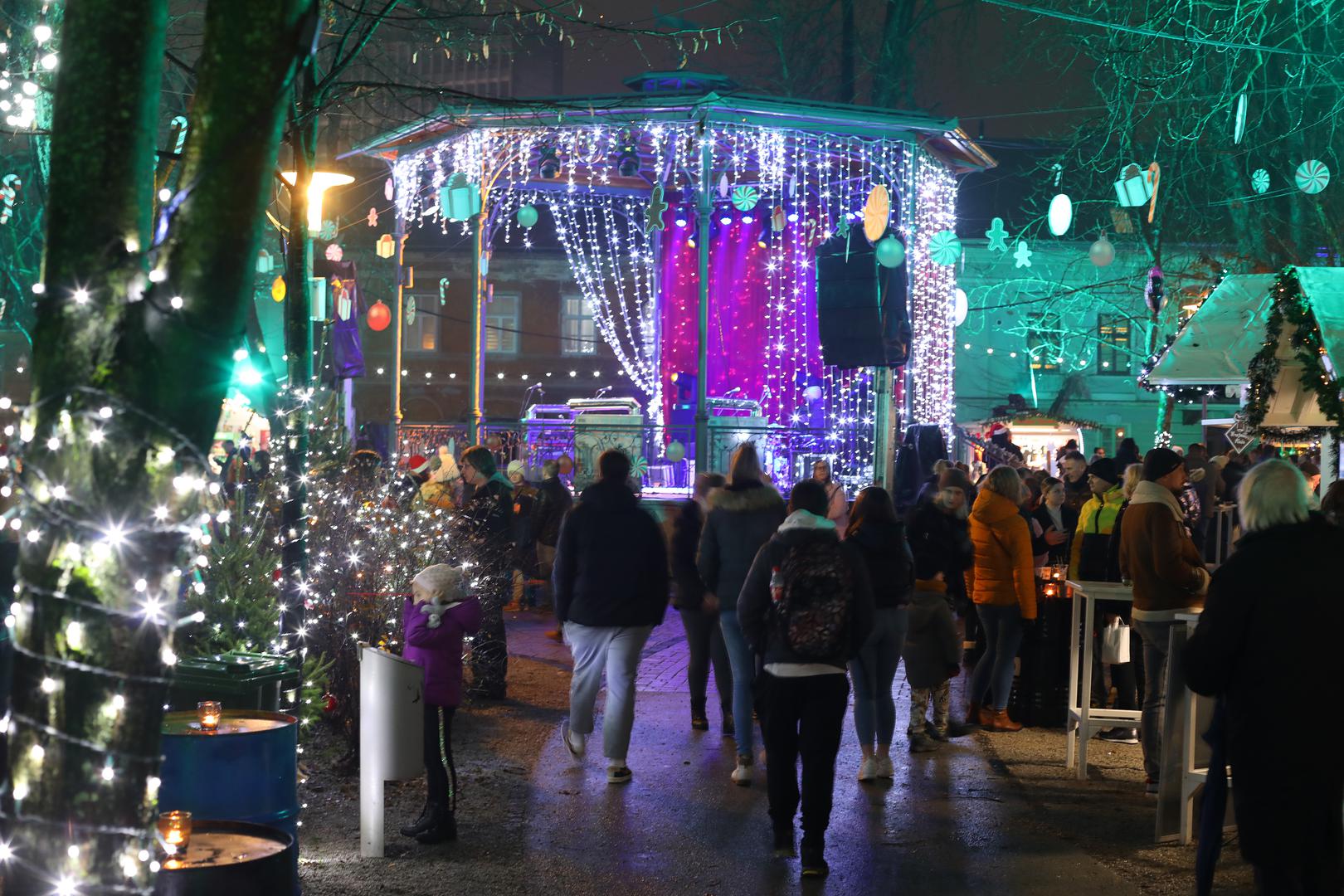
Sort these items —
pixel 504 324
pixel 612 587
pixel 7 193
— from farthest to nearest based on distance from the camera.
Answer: pixel 504 324 < pixel 7 193 < pixel 612 587

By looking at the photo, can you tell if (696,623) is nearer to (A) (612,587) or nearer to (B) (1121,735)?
(A) (612,587)

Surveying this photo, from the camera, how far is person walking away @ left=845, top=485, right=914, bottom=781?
838 cm

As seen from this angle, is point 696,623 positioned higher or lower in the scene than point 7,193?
lower

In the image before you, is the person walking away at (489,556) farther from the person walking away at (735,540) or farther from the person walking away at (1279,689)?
the person walking away at (1279,689)

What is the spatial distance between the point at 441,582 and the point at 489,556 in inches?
193

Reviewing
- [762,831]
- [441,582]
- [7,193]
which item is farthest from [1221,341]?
[7,193]

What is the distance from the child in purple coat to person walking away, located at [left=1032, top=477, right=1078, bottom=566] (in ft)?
18.5

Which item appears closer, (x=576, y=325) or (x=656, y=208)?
(x=656, y=208)

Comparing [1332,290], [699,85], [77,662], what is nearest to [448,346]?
[699,85]

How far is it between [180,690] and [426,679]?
1166 millimetres

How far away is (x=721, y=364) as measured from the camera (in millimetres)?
21359

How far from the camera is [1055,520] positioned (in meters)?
12.2

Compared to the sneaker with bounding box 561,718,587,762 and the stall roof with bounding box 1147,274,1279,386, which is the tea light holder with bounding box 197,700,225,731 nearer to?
the sneaker with bounding box 561,718,587,762

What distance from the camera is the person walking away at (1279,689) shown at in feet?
15.3
